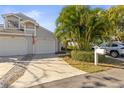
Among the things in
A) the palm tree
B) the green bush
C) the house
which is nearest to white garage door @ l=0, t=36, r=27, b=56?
the house

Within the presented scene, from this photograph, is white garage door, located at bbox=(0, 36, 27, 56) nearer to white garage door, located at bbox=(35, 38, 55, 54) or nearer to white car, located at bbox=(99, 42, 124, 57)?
white garage door, located at bbox=(35, 38, 55, 54)

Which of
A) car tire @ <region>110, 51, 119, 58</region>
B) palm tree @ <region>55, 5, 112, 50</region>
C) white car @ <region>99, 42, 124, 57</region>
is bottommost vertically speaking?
car tire @ <region>110, 51, 119, 58</region>

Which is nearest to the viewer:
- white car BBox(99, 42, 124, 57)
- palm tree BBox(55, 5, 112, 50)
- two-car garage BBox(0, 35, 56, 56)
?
palm tree BBox(55, 5, 112, 50)

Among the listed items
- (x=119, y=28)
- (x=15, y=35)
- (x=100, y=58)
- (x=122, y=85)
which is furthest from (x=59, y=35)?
(x=119, y=28)

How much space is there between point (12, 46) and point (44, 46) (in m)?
5.24

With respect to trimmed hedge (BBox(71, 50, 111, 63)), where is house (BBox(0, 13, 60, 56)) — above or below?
above

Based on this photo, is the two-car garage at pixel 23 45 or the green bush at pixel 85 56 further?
the two-car garage at pixel 23 45

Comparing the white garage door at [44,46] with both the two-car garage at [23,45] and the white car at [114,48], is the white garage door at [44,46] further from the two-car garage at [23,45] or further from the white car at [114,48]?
the white car at [114,48]

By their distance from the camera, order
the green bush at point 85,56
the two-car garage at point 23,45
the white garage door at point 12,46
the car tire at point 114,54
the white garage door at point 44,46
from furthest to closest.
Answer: the white garage door at point 44,46 → the car tire at point 114,54 → the two-car garage at point 23,45 → the white garage door at point 12,46 → the green bush at point 85,56

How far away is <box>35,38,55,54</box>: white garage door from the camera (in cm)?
2714

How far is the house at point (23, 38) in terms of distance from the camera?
77.0 feet

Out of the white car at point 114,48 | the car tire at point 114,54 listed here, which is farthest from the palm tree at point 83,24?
the car tire at point 114,54

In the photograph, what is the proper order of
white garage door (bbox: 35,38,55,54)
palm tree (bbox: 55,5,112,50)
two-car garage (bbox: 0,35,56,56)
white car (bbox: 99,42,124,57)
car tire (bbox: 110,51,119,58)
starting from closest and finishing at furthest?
palm tree (bbox: 55,5,112,50)
two-car garage (bbox: 0,35,56,56)
white car (bbox: 99,42,124,57)
car tire (bbox: 110,51,119,58)
white garage door (bbox: 35,38,55,54)

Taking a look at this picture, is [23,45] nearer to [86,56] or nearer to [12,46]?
[12,46]
